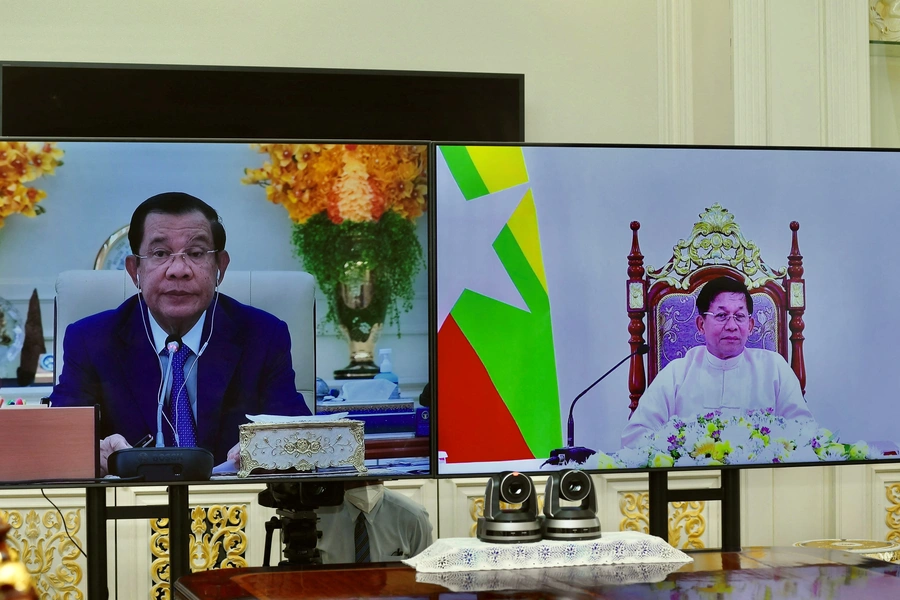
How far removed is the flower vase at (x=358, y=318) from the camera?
2.03 m

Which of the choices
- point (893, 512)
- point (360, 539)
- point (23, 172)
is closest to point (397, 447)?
point (360, 539)

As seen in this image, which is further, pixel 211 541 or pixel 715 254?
pixel 211 541

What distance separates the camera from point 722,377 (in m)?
2.14

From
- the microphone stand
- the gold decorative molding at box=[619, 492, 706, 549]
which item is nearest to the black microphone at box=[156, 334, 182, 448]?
the microphone stand

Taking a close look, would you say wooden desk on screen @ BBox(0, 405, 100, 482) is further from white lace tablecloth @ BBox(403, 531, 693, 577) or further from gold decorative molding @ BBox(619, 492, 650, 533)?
gold decorative molding @ BBox(619, 492, 650, 533)

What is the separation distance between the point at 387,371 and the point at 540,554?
53 cm

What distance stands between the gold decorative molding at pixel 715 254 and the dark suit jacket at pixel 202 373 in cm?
82


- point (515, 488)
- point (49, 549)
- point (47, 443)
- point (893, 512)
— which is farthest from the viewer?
point (893, 512)

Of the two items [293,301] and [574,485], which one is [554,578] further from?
[293,301]

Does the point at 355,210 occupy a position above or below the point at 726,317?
above

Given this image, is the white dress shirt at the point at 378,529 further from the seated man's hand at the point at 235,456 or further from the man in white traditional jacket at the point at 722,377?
the man in white traditional jacket at the point at 722,377

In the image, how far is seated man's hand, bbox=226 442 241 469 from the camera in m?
2.00

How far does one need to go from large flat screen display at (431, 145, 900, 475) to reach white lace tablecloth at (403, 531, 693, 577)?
1.10ft

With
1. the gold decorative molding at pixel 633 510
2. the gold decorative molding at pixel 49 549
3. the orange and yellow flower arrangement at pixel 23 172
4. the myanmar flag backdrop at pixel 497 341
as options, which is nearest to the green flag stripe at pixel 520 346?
the myanmar flag backdrop at pixel 497 341
